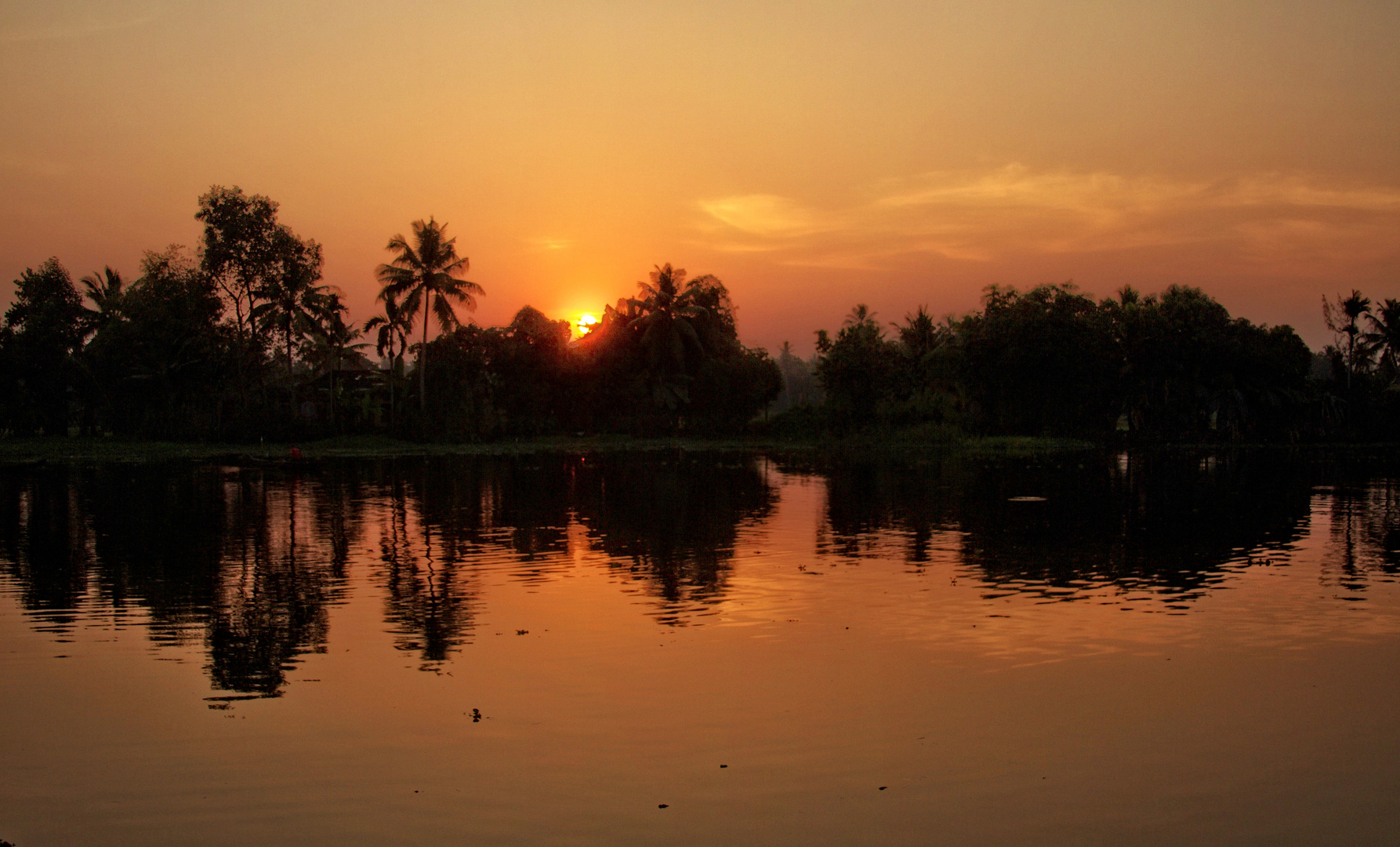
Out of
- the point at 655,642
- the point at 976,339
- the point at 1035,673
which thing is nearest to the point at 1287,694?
the point at 1035,673

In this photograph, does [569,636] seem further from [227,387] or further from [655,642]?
[227,387]

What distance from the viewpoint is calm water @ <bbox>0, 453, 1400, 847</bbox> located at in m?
6.43

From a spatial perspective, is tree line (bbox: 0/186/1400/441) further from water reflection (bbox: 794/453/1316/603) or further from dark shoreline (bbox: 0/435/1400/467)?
water reflection (bbox: 794/453/1316/603)

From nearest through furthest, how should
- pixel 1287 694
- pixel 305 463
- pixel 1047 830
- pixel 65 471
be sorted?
1. pixel 1047 830
2. pixel 1287 694
3. pixel 65 471
4. pixel 305 463

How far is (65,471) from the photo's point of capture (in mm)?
38531

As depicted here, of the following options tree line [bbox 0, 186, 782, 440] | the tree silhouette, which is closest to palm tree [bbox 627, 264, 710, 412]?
tree line [bbox 0, 186, 782, 440]

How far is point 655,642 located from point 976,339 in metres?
55.4

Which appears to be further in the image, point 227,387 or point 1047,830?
point 227,387

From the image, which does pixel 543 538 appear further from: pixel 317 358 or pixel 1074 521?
pixel 317 358

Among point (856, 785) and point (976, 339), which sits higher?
point (976, 339)

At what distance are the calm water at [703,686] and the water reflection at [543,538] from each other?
13 centimetres

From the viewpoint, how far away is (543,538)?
1886 centimetres

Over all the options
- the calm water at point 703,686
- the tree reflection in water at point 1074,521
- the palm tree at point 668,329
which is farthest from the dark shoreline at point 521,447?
the calm water at point 703,686

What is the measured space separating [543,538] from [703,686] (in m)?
10.3
